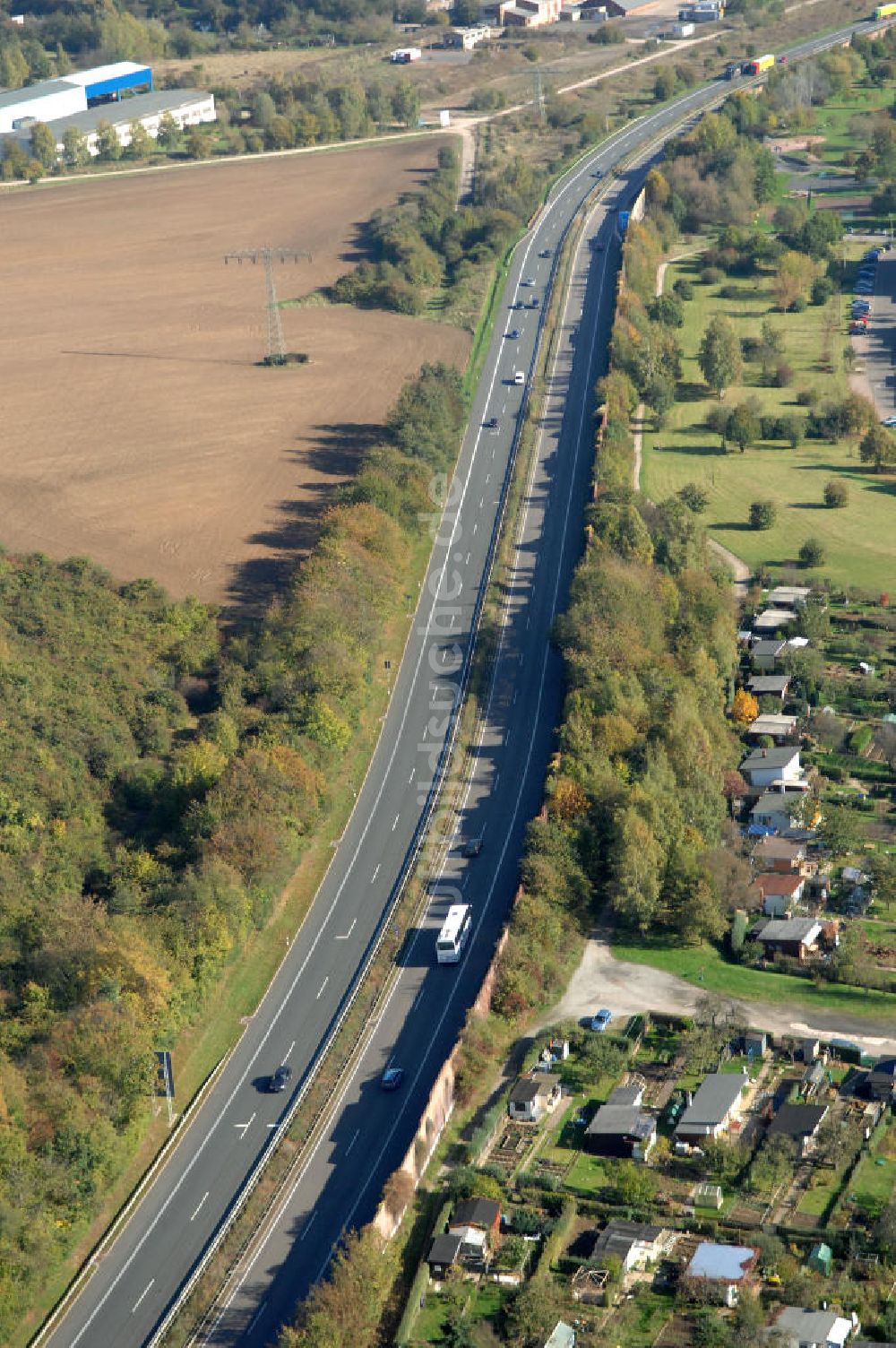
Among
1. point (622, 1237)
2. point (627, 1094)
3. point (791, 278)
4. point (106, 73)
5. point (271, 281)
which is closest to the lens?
point (622, 1237)

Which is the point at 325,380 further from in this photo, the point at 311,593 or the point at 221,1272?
the point at 221,1272

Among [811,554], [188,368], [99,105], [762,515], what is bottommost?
[811,554]

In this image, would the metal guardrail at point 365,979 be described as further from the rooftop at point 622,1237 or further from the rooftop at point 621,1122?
the rooftop at point 622,1237

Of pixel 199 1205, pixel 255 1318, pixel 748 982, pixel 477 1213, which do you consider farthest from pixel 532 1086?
pixel 255 1318

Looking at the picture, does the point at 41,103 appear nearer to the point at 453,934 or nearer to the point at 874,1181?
the point at 453,934

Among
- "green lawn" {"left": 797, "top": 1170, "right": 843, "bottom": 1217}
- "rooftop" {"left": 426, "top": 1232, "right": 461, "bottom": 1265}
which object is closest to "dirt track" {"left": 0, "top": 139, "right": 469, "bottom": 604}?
"rooftop" {"left": 426, "top": 1232, "right": 461, "bottom": 1265}

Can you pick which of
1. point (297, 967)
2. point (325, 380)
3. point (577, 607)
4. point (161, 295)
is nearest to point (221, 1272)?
point (297, 967)

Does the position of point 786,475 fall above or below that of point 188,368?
below
